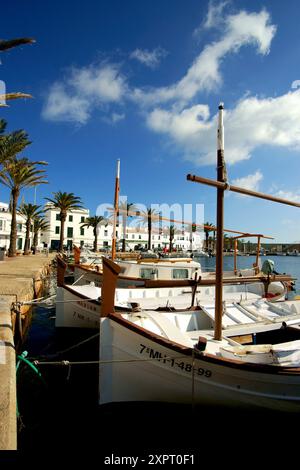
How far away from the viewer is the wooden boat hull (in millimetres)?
Result: 5297

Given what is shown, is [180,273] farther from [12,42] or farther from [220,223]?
[12,42]

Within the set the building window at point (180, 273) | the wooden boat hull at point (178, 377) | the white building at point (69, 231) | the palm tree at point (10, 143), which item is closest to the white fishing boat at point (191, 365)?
the wooden boat hull at point (178, 377)

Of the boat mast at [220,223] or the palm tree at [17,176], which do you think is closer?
the boat mast at [220,223]

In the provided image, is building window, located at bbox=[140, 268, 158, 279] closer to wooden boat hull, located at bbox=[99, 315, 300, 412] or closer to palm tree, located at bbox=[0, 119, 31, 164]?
wooden boat hull, located at bbox=[99, 315, 300, 412]

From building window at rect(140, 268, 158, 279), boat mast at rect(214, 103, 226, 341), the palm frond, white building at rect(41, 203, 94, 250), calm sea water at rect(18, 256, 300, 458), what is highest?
the palm frond

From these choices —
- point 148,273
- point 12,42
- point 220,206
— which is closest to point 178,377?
point 220,206

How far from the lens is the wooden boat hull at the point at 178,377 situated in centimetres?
530

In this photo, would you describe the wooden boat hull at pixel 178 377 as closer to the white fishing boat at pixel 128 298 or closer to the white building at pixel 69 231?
the white fishing boat at pixel 128 298

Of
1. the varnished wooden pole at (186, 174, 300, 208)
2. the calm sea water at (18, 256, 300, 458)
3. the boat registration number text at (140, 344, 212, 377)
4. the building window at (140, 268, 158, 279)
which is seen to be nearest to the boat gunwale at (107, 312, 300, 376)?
the boat registration number text at (140, 344, 212, 377)

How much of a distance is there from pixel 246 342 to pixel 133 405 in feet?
13.3

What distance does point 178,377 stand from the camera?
576cm

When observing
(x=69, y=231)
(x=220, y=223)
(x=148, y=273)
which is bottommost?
(x=148, y=273)

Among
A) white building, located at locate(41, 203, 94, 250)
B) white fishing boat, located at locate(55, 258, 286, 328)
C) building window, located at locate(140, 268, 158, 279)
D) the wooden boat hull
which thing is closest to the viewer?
the wooden boat hull
